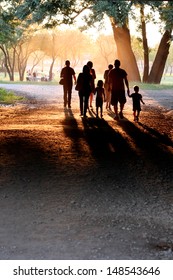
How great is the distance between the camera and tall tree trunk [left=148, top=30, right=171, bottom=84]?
3578 cm

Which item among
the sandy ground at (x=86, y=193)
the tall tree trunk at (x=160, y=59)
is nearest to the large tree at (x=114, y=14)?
the tall tree trunk at (x=160, y=59)

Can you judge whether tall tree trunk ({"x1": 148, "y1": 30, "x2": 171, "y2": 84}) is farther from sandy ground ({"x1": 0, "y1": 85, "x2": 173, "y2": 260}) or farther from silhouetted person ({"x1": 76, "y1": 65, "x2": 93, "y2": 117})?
sandy ground ({"x1": 0, "y1": 85, "x2": 173, "y2": 260})

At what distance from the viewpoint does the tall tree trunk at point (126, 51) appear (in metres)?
35.7

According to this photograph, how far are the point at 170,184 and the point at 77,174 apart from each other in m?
1.47

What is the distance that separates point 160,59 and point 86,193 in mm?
30936

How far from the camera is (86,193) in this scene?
662cm

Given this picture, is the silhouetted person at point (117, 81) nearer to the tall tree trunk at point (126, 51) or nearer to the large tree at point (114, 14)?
the large tree at point (114, 14)

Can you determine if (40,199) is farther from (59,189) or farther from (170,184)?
(170,184)

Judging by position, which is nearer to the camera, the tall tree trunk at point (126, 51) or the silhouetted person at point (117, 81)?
the silhouetted person at point (117, 81)

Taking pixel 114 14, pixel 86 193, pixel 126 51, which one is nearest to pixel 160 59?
pixel 126 51

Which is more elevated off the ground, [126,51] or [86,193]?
[126,51]

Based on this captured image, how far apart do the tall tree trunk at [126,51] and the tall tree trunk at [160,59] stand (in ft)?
4.18

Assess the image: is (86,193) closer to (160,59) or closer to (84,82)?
(84,82)

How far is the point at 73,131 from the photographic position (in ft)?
38.2
